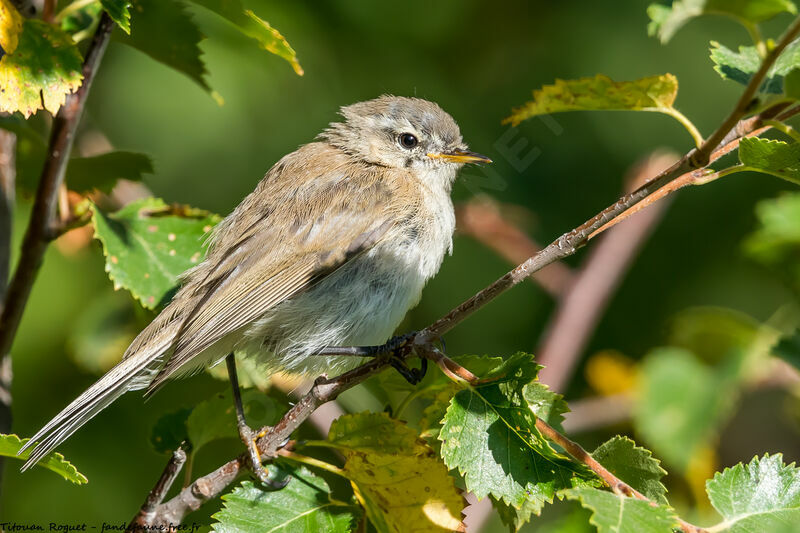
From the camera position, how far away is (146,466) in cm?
389

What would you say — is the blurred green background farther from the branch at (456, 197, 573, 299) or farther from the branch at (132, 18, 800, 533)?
the branch at (132, 18, 800, 533)

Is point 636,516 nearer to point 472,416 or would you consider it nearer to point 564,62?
point 472,416

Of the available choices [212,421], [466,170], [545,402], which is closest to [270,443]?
[212,421]

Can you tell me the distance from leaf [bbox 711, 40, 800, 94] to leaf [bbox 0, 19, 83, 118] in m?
1.52

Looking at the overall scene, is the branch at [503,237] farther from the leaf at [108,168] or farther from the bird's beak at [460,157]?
the leaf at [108,168]

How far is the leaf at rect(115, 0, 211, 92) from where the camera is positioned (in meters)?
2.49

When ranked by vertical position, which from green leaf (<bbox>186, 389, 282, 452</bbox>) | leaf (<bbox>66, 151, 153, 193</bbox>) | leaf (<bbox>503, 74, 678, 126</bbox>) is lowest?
green leaf (<bbox>186, 389, 282, 452</bbox>)

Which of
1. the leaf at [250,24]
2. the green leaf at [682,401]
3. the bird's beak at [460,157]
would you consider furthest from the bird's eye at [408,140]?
the leaf at [250,24]

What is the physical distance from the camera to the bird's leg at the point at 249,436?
80.8 inches

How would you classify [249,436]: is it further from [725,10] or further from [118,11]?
[725,10]

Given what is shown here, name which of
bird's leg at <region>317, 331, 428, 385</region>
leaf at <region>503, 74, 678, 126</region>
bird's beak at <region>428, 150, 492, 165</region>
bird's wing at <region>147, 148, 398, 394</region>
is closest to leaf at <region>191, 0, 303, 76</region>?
leaf at <region>503, 74, 678, 126</region>

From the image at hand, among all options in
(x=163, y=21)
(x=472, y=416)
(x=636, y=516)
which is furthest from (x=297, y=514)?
(x=163, y=21)

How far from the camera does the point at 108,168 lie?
2.71 m

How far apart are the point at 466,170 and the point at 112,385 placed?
1928mm
